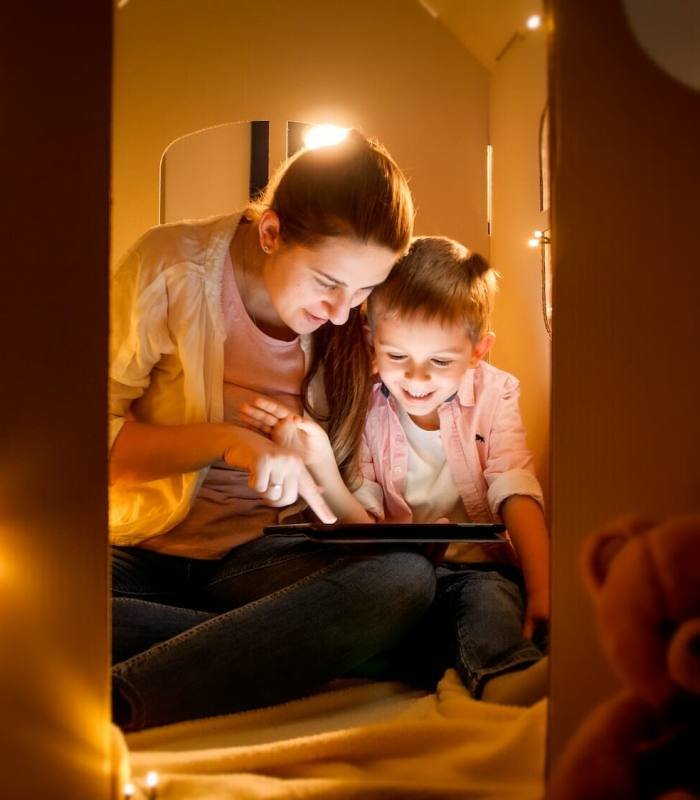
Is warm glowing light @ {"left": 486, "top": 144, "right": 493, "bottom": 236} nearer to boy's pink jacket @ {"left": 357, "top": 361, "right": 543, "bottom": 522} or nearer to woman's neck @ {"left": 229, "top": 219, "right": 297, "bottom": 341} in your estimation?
boy's pink jacket @ {"left": 357, "top": 361, "right": 543, "bottom": 522}

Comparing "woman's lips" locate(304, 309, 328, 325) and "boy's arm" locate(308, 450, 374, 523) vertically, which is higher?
"woman's lips" locate(304, 309, 328, 325)

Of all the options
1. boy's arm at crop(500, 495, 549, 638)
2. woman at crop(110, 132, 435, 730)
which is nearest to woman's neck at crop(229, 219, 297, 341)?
woman at crop(110, 132, 435, 730)

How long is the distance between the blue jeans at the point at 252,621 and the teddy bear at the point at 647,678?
419mm

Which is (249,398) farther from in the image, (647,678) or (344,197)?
(647,678)

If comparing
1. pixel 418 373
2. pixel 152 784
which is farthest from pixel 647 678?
pixel 418 373

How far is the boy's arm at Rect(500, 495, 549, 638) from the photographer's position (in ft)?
4.02

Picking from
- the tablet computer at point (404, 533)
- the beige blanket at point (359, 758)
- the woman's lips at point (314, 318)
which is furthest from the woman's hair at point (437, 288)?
the beige blanket at point (359, 758)

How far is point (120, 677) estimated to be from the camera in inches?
35.1

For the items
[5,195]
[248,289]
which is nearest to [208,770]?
[5,195]

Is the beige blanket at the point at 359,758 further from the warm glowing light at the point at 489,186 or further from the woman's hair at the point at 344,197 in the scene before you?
the warm glowing light at the point at 489,186

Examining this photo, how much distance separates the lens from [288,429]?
1279 millimetres

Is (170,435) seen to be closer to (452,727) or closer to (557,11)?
(452,727)

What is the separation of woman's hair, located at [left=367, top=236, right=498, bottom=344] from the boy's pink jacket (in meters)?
0.11

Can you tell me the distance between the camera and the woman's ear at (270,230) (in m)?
1.27
